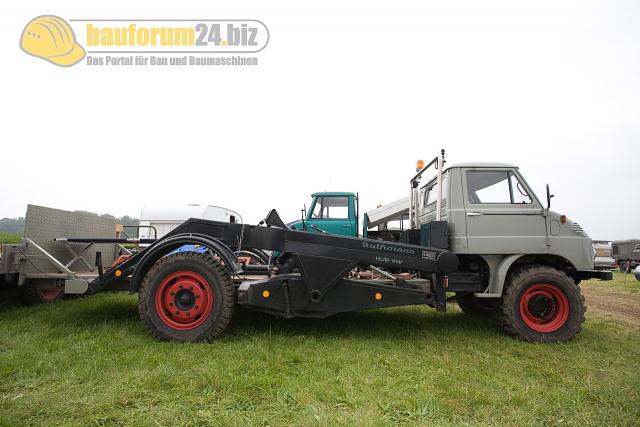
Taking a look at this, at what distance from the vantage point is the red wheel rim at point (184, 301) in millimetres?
3945

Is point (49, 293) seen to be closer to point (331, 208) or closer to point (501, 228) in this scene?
point (331, 208)

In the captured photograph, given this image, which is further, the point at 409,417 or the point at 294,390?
the point at 294,390

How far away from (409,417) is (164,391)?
187cm

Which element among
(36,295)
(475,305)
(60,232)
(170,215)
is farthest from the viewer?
(170,215)

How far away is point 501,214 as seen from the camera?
4.46m

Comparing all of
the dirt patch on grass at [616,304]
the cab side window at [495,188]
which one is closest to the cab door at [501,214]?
the cab side window at [495,188]

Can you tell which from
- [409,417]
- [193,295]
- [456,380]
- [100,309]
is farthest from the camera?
[100,309]

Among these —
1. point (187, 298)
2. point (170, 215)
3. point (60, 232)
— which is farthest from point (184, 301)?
point (170, 215)

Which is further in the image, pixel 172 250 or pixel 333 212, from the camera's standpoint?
pixel 333 212

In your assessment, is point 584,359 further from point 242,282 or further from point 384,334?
point 242,282

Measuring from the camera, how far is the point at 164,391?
A: 2680 millimetres

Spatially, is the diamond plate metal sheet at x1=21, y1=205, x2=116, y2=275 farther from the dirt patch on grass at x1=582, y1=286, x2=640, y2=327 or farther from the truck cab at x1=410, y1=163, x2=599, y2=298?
the dirt patch on grass at x1=582, y1=286, x2=640, y2=327

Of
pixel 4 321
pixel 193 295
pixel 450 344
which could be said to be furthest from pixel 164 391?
pixel 4 321

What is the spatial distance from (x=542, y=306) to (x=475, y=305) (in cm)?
140
